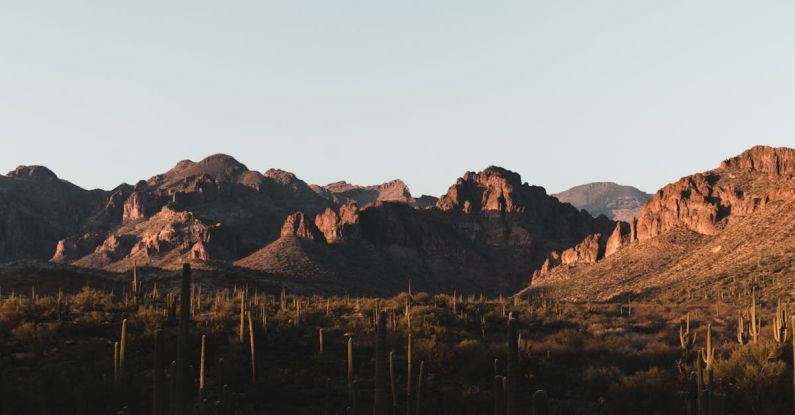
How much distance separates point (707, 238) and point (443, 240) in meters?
72.0

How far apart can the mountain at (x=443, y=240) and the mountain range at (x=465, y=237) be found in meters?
0.32

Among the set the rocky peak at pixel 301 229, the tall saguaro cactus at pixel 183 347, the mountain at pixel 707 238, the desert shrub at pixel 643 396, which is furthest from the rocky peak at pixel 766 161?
the tall saguaro cactus at pixel 183 347

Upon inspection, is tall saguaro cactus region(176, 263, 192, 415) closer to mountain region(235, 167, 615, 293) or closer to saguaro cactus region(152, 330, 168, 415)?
saguaro cactus region(152, 330, 168, 415)

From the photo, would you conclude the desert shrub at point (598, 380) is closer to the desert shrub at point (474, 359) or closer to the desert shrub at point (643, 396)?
the desert shrub at point (643, 396)

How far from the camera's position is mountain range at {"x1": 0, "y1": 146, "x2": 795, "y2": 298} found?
104688 millimetres

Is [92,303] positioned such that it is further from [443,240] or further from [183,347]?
[443,240]

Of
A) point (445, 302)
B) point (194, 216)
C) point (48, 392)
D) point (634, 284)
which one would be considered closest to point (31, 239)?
point (194, 216)

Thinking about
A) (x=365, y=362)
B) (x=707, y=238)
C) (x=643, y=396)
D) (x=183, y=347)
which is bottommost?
(x=643, y=396)

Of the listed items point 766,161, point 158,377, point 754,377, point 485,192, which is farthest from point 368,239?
point 158,377

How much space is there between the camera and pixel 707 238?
4173 inches

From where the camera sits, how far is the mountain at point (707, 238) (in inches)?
3191

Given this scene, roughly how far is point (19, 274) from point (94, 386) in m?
61.1

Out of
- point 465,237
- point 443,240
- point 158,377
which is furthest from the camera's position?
point 465,237

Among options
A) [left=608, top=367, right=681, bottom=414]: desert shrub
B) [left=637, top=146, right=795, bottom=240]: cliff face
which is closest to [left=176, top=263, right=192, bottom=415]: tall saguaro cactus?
[left=608, top=367, right=681, bottom=414]: desert shrub
